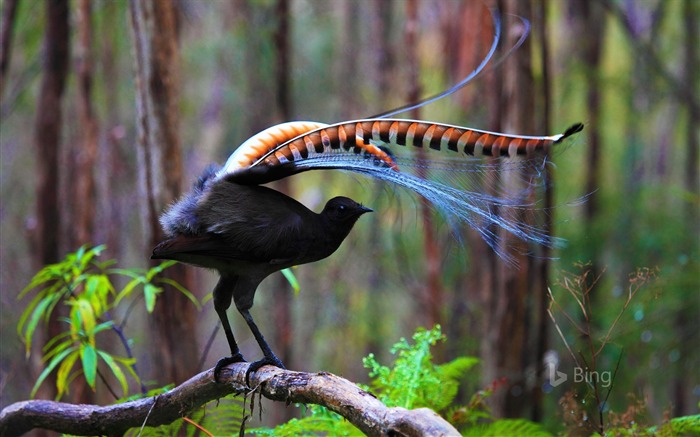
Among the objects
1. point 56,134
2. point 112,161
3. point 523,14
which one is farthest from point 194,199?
point 112,161

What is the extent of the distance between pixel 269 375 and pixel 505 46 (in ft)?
13.8

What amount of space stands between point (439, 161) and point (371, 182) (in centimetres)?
25

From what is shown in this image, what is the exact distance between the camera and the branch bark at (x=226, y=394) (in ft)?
5.53

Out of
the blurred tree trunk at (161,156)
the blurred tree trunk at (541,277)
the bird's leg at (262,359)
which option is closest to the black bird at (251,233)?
the bird's leg at (262,359)

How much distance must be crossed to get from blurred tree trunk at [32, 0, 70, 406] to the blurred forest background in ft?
0.06

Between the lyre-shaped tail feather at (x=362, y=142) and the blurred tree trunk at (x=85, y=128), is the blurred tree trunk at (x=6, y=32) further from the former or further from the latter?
the lyre-shaped tail feather at (x=362, y=142)

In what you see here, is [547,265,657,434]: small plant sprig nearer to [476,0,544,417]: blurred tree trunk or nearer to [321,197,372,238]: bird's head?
[321,197,372,238]: bird's head

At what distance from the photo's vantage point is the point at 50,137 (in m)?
6.18

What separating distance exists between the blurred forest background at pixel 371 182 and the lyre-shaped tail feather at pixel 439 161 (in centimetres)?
11

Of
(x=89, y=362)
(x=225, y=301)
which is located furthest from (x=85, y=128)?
(x=225, y=301)

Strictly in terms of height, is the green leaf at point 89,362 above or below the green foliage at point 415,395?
above

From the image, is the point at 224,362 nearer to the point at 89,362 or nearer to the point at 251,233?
the point at 251,233

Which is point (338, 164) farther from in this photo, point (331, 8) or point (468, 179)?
point (331, 8)

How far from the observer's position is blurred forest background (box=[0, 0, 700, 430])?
4453 millimetres
